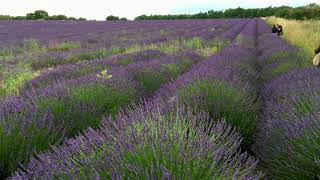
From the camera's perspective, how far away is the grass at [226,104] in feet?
11.7

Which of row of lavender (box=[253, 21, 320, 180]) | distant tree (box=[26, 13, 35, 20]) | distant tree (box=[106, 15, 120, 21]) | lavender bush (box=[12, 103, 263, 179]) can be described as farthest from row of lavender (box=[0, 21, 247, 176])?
distant tree (box=[106, 15, 120, 21])

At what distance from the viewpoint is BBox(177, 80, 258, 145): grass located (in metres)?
3.56

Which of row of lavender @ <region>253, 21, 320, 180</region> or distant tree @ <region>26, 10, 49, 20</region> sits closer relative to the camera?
row of lavender @ <region>253, 21, 320, 180</region>

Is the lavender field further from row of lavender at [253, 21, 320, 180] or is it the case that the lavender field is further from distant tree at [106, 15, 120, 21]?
distant tree at [106, 15, 120, 21]

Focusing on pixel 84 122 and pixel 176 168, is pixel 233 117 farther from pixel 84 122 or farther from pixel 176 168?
pixel 176 168

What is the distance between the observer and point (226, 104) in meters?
3.65

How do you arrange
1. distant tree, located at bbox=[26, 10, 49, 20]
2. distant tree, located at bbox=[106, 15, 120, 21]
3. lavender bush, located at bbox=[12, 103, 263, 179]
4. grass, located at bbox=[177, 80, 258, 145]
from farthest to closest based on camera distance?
distant tree, located at bbox=[106, 15, 120, 21] → distant tree, located at bbox=[26, 10, 49, 20] → grass, located at bbox=[177, 80, 258, 145] → lavender bush, located at bbox=[12, 103, 263, 179]

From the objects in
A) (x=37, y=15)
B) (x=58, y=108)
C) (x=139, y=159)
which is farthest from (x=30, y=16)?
(x=139, y=159)

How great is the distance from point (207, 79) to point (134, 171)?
256 centimetres

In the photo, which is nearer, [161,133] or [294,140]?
[161,133]

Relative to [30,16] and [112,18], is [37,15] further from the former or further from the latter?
[112,18]

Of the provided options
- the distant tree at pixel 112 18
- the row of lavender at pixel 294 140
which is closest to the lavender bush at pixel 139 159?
the row of lavender at pixel 294 140

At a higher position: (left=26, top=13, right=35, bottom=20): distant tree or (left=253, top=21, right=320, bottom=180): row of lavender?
(left=253, top=21, right=320, bottom=180): row of lavender

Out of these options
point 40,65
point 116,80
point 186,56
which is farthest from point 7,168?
point 40,65
